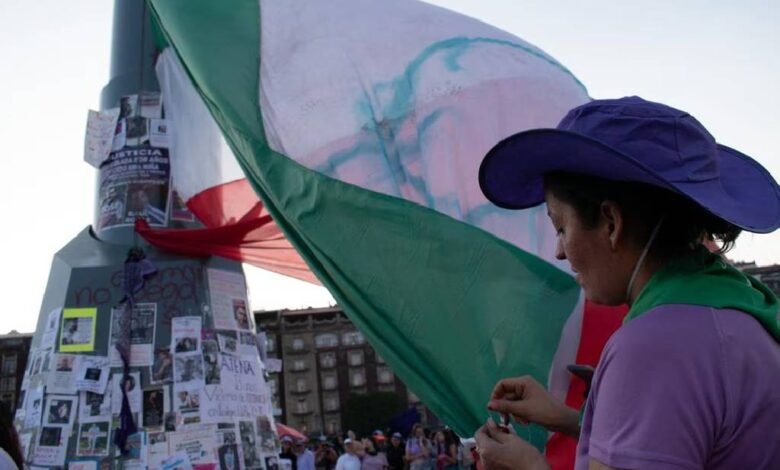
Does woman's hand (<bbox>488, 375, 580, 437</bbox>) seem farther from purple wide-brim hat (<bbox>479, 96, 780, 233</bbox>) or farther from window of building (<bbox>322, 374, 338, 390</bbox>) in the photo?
window of building (<bbox>322, 374, 338, 390</bbox>)

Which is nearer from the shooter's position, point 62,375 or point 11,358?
point 62,375

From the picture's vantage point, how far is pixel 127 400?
414 centimetres

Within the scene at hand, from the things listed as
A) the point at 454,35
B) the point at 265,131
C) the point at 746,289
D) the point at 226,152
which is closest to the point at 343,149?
the point at 265,131

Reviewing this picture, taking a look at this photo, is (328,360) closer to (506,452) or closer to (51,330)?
(51,330)

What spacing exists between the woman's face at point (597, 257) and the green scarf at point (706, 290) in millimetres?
62

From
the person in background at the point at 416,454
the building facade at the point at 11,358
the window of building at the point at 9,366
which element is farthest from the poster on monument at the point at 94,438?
the window of building at the point at 9,366

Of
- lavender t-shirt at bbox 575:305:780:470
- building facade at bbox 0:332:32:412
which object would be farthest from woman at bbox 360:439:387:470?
building facade at bbox 0:332:32:412

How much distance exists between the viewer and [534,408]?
5.82 feet

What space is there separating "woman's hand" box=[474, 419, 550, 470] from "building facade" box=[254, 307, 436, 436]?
7084 centimetres

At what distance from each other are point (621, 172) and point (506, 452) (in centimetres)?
51

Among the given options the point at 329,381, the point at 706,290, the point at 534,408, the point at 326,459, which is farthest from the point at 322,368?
the point at 706,290

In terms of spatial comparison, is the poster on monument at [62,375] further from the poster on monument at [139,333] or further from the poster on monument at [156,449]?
the poster on monument at [156,449]

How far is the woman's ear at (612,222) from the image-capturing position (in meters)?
1.27

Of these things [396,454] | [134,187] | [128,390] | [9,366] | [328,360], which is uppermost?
[9,366]
